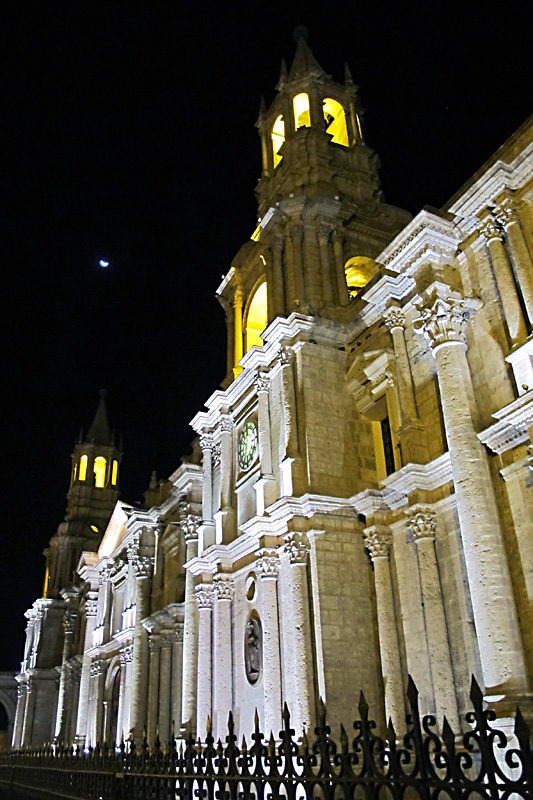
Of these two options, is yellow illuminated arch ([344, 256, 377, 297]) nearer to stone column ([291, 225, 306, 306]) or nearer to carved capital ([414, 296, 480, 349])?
stone column ([291, 225, 306, 306])

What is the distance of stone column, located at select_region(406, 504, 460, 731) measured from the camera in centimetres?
1224

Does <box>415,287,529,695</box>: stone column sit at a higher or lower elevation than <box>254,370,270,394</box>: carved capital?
lower

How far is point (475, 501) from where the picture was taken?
38.2ft

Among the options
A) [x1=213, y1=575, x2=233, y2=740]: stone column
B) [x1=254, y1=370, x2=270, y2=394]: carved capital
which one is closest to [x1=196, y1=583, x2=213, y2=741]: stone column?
[x1=213, y1=575, x2=233, y2=740]: stone column

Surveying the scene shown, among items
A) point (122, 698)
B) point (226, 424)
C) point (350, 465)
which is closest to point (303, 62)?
point (226, 424)

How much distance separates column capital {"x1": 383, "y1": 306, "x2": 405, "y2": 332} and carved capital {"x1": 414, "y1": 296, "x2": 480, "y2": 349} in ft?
7.23

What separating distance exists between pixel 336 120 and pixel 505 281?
15.0 m

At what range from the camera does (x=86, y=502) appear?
46906 mm

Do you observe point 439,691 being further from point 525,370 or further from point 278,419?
point 278,419

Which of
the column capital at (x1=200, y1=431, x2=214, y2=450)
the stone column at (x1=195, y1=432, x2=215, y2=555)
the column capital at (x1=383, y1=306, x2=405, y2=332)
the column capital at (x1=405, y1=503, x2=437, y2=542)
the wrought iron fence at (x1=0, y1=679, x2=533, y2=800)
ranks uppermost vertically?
the column capital at (x1=200, y1=431, x2=214, y2=450)

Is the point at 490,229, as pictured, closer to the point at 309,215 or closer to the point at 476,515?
the point at 476,515

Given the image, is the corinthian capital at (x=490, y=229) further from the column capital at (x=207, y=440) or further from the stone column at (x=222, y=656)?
the column capital at (x=207, y=440)

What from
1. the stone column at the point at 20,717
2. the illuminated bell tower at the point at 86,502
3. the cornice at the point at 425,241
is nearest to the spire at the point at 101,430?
the illuminated bell tower at the point at 86,502

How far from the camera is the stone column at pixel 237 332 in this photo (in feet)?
73.9
